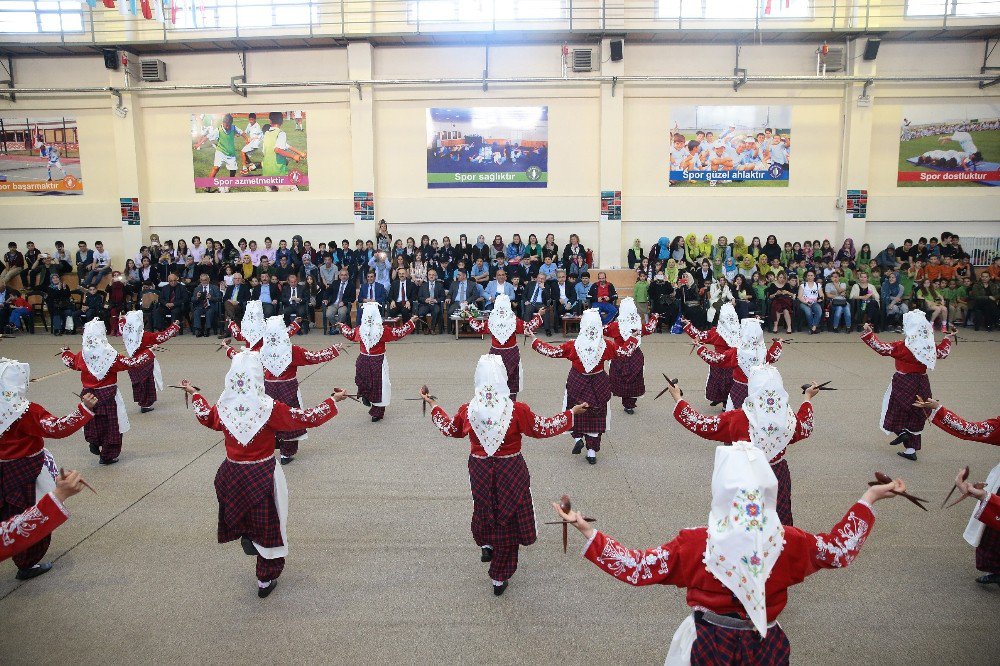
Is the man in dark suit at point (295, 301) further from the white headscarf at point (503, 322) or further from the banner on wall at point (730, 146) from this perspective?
the banner on wall at point (730, 146)

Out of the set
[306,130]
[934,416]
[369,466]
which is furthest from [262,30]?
[934,416]

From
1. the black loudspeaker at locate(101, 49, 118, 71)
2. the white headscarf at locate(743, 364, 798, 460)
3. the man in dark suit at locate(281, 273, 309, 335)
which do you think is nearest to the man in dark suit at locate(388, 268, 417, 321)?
the man in dark suit at locate(281, 273, 309, 335)

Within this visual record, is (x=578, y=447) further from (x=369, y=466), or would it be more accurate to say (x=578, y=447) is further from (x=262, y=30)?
(x=262, y=30)

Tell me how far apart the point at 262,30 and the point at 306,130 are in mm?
2390

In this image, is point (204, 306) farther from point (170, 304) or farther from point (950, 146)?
point (950, 146)

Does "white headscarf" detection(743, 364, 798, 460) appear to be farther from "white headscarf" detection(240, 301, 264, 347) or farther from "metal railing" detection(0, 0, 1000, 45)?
"metal railing" detection(0, 0, 1000, 45)

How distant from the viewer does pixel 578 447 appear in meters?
6.74

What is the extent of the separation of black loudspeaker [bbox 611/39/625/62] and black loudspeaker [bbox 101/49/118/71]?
452 inches

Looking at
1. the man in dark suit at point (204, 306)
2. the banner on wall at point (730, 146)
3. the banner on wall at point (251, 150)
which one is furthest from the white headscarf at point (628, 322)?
the banner on wall at point (251, 150)

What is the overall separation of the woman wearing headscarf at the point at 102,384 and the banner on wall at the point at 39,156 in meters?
12.5

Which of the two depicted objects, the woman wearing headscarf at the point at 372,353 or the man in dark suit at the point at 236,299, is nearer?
the woman wearing headscarf at the point at 372,353

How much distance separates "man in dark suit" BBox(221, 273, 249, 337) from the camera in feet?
47.6

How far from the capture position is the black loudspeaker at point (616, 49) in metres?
15.0

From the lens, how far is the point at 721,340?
776 centimetres
